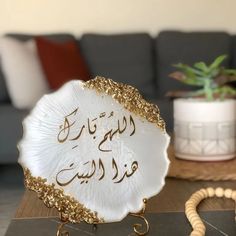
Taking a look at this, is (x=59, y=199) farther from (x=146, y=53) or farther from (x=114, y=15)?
(x=114, y=15)

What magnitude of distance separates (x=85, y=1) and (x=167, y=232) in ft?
8.72

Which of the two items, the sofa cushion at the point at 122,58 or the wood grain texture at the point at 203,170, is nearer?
the wood grain texture at the point at 203,170

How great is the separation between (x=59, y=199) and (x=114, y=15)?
2.65m

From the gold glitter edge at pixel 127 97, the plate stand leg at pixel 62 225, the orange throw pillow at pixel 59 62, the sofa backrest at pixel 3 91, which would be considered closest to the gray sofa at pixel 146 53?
the orange throw pillow at pixel 59 62

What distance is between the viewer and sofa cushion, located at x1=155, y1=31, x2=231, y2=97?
9.81 feet

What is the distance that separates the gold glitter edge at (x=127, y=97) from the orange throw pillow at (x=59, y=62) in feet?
5.93

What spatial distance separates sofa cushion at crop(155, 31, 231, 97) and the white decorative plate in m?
2.18

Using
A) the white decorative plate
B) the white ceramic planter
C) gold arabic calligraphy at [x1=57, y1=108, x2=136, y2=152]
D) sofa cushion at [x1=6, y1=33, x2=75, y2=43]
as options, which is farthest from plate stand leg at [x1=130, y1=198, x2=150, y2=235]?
sofa cushion at [x1=6, y1=33, x2=75, y2=43]

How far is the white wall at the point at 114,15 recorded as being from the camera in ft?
10.4

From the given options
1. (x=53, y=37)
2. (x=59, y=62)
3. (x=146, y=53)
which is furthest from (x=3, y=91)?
(x=146, y=53)

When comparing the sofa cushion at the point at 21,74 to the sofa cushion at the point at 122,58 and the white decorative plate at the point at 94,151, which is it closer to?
the sofa cushion at the point at 122,58

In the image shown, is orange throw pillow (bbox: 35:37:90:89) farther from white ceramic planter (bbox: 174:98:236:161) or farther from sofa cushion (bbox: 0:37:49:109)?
white ceramic planter (bbox: 174:98:236:161)

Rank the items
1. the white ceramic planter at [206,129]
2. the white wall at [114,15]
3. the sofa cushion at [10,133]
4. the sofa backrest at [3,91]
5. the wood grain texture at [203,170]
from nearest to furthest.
Result: 1. the wood grain texture at [203,170]
2. the white ceramic planter at [206,129]
3. the sofa cushion at [10,133]
4. the sofa backrest at [3,91]
5. the white wall at [114,15]

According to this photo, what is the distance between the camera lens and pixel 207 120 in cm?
→ 115
